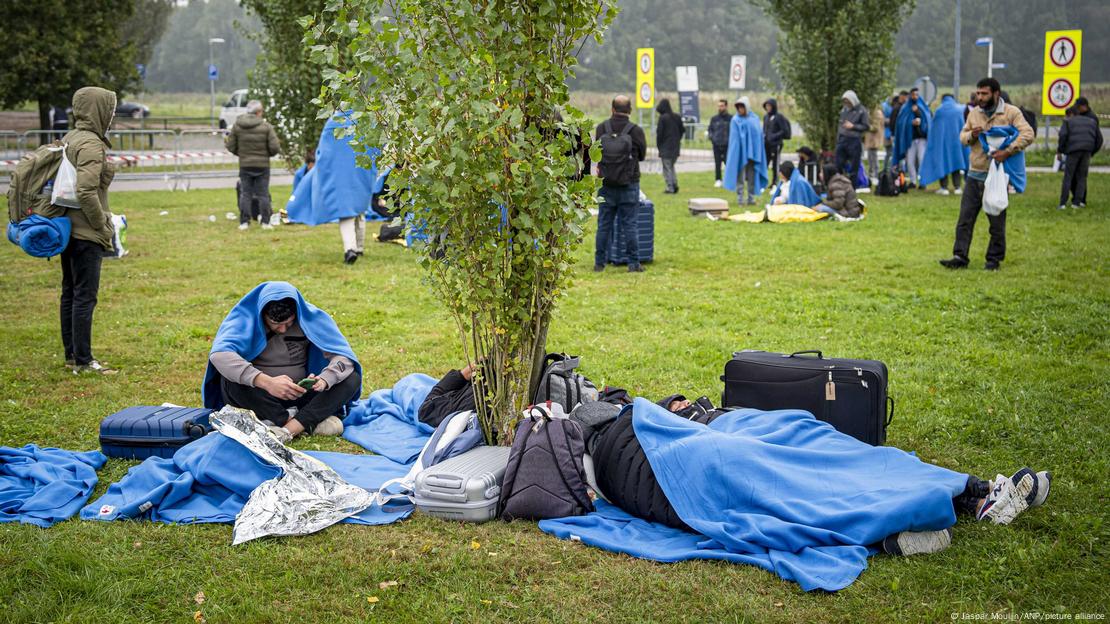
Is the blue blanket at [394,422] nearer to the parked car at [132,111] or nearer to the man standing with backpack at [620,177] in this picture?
the man standing with backpack at [620,177]

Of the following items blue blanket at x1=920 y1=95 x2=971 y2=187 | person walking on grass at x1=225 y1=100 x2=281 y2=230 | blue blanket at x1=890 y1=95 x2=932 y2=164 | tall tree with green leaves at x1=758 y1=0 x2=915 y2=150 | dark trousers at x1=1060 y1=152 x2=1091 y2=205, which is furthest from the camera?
tall tree with green leaves at x1=758 y1=0 x2=915 y2=150

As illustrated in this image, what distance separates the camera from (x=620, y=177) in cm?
1099

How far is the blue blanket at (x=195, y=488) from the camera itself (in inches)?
188

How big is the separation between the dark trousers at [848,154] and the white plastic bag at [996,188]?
8.67 metres

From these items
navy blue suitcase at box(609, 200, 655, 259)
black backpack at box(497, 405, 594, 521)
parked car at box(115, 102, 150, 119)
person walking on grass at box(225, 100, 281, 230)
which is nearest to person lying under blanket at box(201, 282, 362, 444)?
black backpack at box(497, 405, 594, 521)

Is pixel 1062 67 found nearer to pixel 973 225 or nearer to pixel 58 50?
pixel 973 225

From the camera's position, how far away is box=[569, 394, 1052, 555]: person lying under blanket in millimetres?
4238

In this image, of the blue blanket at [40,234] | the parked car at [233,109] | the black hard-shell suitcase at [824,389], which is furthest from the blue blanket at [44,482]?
the parked car at [233,109]

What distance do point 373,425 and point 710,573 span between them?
296 centimetres

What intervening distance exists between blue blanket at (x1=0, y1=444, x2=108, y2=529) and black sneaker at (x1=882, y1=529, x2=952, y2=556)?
3.72 metres

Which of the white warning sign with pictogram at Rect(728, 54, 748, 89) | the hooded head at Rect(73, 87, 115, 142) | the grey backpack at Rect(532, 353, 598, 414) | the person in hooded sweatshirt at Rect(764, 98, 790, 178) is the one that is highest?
the white warning sign with pictogram at Rect(728, 54, 748, 89)

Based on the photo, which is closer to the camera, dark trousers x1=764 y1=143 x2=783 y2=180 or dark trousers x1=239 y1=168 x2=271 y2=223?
dark trousers x1=239 y1=168 x2=271 y2=223

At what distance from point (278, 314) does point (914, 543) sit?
378 centimetres

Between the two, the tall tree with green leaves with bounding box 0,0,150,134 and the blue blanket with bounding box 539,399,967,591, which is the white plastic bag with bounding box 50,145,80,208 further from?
the tall tree with green leaves with bounding box 0,0,150,134
